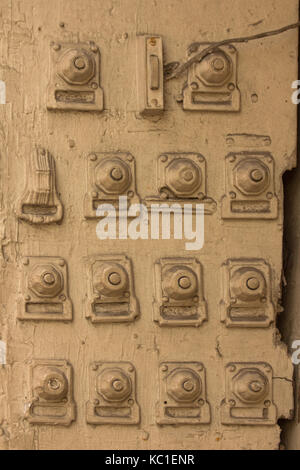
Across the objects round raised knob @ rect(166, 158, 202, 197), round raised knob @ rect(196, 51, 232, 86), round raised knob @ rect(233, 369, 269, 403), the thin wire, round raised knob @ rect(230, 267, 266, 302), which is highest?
the thin wire

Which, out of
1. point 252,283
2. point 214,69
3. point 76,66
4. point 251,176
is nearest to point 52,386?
point 252,283

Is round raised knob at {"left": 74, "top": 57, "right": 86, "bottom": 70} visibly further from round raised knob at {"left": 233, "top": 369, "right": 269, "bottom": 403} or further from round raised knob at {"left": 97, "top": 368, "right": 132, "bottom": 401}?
round raised knob at {"left": 233, "top": 369, "right": 269, "bottom": 403}

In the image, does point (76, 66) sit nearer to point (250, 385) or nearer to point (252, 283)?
point (252, 283)

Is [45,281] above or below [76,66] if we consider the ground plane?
below

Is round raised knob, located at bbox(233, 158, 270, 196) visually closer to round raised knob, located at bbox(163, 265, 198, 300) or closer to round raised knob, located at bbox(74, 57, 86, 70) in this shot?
round raised knob, located at bbox(163, 265, 198, 300)

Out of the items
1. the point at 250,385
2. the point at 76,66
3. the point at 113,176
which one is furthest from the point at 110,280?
the point at 76,66

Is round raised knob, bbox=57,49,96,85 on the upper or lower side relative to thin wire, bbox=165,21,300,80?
lower

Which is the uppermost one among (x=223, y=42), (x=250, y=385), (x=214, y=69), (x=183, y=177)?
(x=223, y=42)

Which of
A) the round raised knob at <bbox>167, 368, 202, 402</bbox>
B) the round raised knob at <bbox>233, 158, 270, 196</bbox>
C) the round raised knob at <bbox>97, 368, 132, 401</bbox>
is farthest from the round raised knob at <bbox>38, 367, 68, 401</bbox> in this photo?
the round raised knob at <bbox>233, 158, 270, 196</bbox>

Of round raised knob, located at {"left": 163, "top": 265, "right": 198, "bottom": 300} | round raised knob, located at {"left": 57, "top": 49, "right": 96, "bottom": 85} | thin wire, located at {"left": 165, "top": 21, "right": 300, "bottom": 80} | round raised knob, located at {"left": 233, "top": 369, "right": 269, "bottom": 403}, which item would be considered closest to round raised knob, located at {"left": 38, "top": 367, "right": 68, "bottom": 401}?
round raised knob, located at {"left": 163, "top": 265, "right": 198, "bottom": 300}

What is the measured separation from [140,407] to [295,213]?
1222 mm

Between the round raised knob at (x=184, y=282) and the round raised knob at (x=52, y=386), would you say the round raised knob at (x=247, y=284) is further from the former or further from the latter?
the round raised knob at (x=52, y=386)

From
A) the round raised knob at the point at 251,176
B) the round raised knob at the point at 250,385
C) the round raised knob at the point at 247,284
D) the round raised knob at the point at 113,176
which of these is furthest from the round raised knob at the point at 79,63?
the round raised knob at the point at 250,385

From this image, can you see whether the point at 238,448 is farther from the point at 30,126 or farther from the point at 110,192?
the point at 30,126
